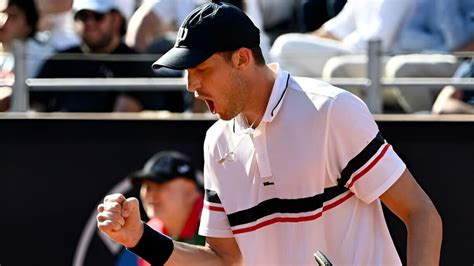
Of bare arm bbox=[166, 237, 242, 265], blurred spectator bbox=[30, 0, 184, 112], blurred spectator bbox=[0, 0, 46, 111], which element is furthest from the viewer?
blurred spectator bbox=[0, 0, 46, 111]

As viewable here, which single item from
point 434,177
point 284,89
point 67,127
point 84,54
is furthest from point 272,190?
point 84,54

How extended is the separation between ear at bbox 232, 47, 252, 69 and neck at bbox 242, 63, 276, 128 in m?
0.05

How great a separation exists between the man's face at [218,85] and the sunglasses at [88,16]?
3432 mm

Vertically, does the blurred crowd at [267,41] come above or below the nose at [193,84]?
below

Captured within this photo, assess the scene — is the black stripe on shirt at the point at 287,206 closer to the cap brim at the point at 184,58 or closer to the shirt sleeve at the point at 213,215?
the shirt sleeve at the point at 213,215

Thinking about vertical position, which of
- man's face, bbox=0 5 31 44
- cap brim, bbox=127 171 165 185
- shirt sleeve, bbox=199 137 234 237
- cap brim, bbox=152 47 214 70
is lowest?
cap brim, bbox=127 171 165 185

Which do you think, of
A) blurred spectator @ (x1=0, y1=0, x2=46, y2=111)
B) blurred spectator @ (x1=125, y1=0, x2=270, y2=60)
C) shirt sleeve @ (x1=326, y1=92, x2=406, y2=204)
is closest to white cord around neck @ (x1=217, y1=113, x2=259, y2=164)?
shirt sleeve @ (x1=326, y1=92, x2=406, y2=204)

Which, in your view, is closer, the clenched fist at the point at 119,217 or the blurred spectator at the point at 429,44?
the clenched fist at the point at 119,217

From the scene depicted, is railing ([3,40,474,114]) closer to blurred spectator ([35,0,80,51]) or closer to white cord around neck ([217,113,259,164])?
blurred spectator ([35,0,80,51])

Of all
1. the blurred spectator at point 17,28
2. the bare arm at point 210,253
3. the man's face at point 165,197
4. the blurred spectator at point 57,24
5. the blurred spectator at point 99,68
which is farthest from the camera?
the blurred spectator at point 57,24

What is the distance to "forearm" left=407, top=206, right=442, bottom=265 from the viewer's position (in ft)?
11.3

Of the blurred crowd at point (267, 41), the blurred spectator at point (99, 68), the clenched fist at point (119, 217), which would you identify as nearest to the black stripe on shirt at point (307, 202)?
the clenched fist at point (119, 217)

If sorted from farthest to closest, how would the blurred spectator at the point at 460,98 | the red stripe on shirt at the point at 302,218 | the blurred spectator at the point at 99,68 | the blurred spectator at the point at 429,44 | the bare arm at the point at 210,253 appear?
1. the blurred spectator at the point at 99,68
2. the blurred spectator at the point at 429,44
3. the blurred spectator at the point at 460,98
4. the bare arm at the point at 210,253
5. the red stripe on shirt at the point at 302,218

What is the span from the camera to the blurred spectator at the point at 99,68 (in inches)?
261
